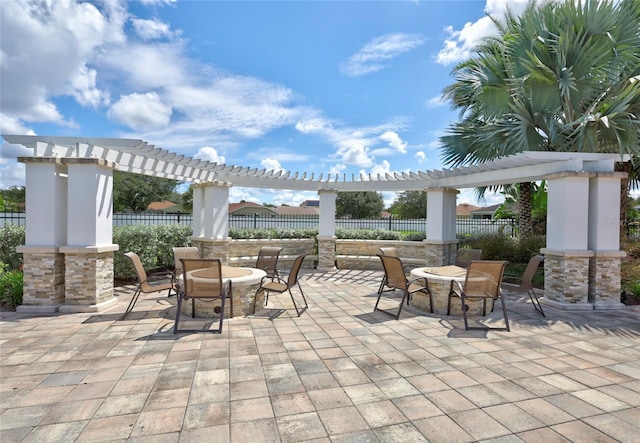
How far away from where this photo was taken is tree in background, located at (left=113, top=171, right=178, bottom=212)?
1145 inches

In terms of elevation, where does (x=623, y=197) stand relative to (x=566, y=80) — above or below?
below

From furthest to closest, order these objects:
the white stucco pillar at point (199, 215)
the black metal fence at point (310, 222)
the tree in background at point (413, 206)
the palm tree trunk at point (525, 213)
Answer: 1. the tree in background at point (413, 206)
2. the black metal fence at point (310, 222)
3. the palm tree trunk at point (525, 213)
4. the white stucco pillar at point (199, 215)

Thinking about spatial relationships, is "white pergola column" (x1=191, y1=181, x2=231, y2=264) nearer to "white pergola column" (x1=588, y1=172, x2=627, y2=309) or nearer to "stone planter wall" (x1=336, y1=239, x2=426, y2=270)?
"stone planter wall" (x1=336, y1=239, x2=426, y2=270)

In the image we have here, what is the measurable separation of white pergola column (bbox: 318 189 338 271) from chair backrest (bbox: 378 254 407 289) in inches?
188

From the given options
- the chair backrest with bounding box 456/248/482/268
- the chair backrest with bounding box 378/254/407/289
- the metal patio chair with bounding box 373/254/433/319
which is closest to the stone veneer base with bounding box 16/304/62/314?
the metal patio chair with bounding box 373/254/433/319

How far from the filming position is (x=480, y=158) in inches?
369

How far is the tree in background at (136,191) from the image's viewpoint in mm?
29094

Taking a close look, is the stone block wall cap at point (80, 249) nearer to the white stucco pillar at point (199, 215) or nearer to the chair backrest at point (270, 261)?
the chair backrest at point (270, 261)

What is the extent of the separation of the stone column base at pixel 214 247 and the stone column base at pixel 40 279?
4188 millimetres

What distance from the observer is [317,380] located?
10.5 feet

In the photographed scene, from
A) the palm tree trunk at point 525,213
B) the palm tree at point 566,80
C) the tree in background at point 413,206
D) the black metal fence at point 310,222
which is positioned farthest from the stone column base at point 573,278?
the tree in background at point 413,206

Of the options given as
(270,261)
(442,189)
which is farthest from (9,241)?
(442,189)

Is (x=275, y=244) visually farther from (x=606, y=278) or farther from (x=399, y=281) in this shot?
(x=606, y=278)

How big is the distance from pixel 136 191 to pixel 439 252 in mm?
29582
